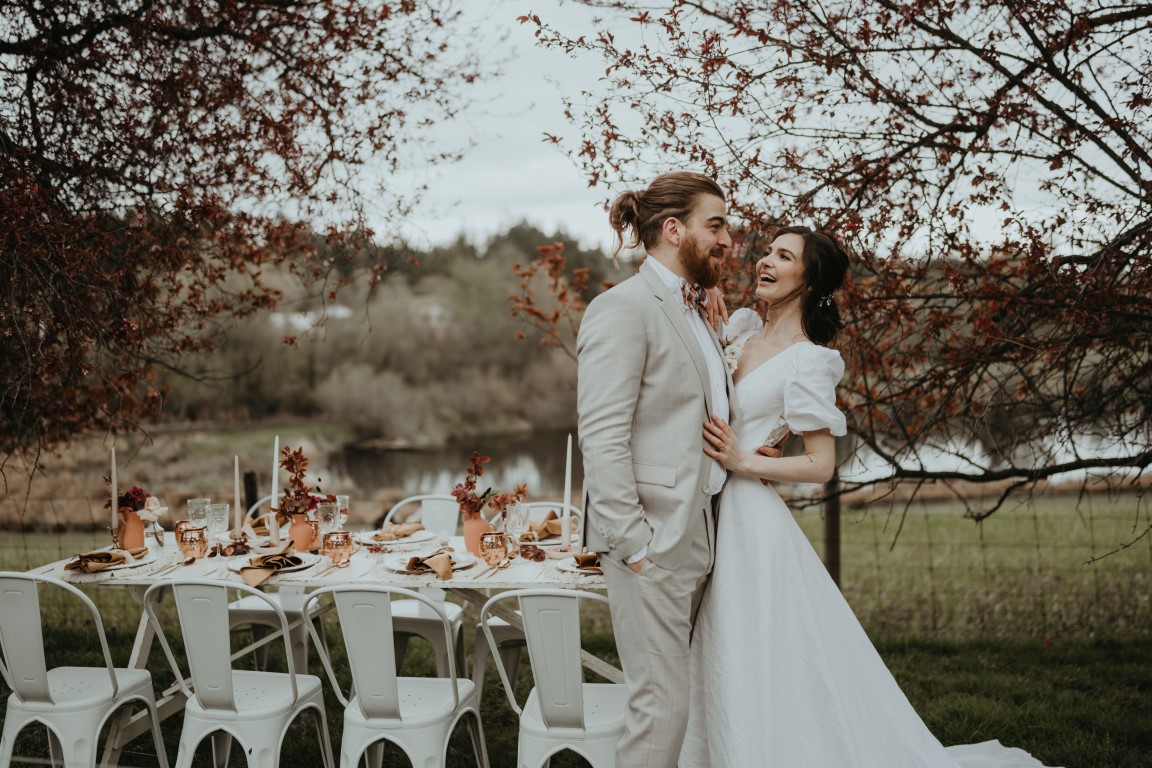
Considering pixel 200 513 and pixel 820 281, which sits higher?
pixel 820 281

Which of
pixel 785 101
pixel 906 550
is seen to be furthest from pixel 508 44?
pixel 906 550

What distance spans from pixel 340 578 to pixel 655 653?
1.34 meters

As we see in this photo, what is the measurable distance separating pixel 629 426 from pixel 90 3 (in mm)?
3578

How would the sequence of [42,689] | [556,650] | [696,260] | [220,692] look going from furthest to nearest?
[42,689] < [220,692] < [556,650] < [696,260]

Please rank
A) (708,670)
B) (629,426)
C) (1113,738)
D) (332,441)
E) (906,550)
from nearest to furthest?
1. (629,426)
2. (708,670)
3. (1113,738)
4. (906,550)
5. (332,441)

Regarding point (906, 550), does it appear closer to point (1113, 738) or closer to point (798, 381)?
point (1113, 738)

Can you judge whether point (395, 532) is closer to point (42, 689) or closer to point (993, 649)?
point (42, 689)

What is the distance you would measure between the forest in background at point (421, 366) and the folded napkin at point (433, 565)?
14723mm

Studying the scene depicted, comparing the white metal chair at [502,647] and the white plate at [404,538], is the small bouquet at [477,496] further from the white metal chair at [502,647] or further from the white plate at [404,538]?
the white plate at [404,538]

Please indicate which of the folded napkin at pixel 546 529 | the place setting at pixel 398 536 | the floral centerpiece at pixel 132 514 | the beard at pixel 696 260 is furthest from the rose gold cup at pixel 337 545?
the beard at pixel 696 260

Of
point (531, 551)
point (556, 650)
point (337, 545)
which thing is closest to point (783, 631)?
point (556, 650)

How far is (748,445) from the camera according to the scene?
2.76 m

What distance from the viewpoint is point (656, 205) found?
2.55 meters

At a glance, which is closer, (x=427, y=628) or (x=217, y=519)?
(x=217, y=519)
